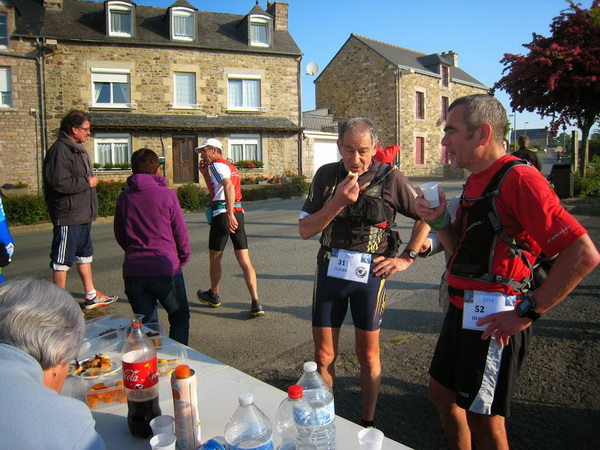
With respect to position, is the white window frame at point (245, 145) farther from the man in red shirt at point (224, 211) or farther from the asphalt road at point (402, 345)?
the man in red shirt at point (224, 211)

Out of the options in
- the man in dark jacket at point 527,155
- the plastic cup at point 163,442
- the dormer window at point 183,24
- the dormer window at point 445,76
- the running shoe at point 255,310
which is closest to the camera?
the plastic cup at point 163,442

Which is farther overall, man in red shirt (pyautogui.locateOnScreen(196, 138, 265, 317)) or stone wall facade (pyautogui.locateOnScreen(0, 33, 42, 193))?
stone wall facade (pyautogui.locateOnScreen(0, 33, 42, 193))

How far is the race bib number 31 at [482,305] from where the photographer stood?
2082mm

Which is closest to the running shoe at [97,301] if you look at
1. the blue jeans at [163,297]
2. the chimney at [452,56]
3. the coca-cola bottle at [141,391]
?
the blue jeans at [163,297]

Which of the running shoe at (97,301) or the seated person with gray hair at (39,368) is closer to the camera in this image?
the seated person with gray hair at (39,368)

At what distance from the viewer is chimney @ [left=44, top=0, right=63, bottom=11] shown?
24.0 metres

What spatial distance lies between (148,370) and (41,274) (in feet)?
23.1

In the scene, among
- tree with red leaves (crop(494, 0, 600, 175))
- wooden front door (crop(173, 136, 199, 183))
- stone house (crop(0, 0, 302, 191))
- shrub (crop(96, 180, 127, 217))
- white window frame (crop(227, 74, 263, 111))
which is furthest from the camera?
white window frame (crop(227, 74, 263, 111))

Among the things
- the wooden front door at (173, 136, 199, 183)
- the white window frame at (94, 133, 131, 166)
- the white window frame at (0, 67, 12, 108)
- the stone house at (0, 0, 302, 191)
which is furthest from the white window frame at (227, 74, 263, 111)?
the white window frame at (0, 67, 12, 108)

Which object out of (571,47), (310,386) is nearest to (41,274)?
(310,386)

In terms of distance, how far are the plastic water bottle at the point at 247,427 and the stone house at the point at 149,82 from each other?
2403 centimetres

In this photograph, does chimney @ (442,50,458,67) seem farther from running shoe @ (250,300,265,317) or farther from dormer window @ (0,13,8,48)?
running shoe @ (250,300,265,317)

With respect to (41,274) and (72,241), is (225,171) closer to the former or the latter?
(72,241)

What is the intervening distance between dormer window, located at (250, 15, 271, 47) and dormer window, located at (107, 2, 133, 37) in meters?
6.48
